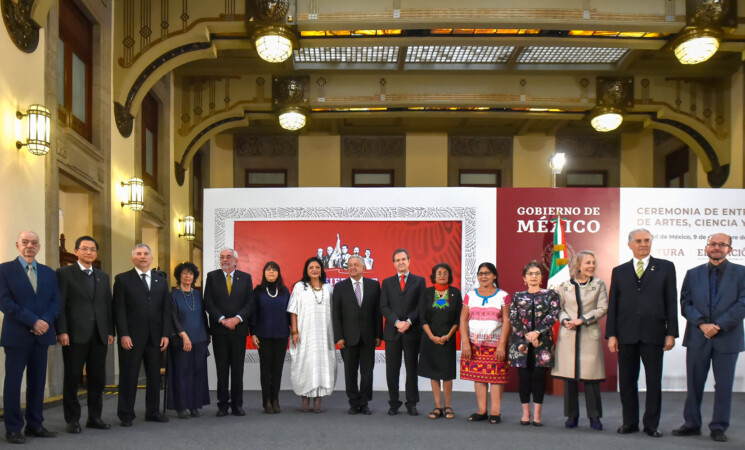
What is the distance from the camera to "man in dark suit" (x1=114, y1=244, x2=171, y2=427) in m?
5.73

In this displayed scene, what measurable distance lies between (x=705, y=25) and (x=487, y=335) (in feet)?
16.9

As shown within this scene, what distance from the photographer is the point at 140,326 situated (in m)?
5.81

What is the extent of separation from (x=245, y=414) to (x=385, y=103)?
6.80 meters

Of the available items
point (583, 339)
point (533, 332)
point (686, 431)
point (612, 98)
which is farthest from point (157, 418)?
point (612, 98)

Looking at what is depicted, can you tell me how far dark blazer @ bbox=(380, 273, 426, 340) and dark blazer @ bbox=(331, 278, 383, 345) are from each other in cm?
18

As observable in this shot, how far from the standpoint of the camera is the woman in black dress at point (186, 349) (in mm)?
6199

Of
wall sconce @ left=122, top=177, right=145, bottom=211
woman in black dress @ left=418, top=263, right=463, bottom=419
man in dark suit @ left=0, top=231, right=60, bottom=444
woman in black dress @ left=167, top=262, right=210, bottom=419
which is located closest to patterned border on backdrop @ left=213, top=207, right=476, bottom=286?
wall sconce @ left=122, top=177, right=145, bottom=211

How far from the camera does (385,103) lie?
12094mm

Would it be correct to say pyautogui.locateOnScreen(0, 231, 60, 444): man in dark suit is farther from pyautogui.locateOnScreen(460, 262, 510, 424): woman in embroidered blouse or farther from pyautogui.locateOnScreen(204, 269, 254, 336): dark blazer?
pyautogui.locateOnScreen(460, 262, 510, 424): woman in embroidered blouse

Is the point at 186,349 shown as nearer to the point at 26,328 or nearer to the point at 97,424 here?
the point at 97,424

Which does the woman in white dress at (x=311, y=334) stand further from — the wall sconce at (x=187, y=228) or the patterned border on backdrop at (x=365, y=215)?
the wall sconce at (x=187, y=228)

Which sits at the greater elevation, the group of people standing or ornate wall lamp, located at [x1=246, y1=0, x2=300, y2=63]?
ornate wall lamp, located at [x1=246, y1=0, x2=300, y2=63]

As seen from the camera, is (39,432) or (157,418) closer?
(39,432)

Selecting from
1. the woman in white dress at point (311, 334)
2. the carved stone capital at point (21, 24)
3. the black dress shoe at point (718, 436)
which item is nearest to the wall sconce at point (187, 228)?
the carved stone capital at point (21, 24)
